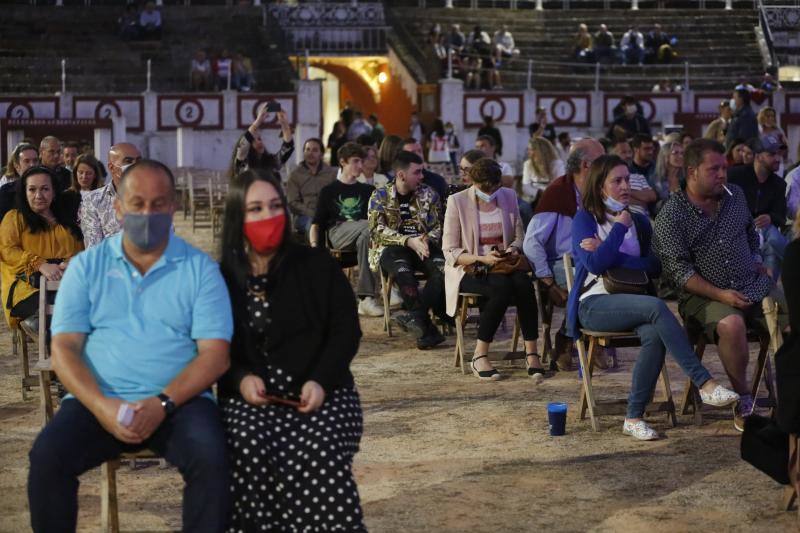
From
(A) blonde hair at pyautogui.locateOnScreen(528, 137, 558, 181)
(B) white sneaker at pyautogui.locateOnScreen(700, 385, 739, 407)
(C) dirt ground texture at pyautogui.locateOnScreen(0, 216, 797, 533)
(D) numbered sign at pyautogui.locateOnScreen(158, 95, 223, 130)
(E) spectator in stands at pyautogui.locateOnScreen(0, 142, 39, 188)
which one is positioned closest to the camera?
(C) dirt ground texture at pyautogui.locateOnScreen(0, 216, 797, 533)

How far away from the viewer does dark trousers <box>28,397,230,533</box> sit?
195 inches

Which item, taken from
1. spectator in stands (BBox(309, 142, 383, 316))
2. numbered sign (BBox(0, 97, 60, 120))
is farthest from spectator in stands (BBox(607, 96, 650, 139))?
numbered sign (BBox(0, 97, 60, 120))

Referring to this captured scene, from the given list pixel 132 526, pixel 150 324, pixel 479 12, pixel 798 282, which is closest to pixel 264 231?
pixel 150 324

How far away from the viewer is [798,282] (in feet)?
19.1

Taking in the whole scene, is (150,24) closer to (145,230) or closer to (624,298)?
(624,298)

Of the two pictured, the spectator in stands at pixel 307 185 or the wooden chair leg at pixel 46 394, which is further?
the spectator in stands at pixel 307 185

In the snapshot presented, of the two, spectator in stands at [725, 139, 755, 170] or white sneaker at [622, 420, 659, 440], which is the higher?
spectator in stands at [725, 139, 755, 170]

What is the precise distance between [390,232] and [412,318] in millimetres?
633

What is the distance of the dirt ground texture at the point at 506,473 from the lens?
6098 millimetres

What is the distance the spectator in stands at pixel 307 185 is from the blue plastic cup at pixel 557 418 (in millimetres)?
5834

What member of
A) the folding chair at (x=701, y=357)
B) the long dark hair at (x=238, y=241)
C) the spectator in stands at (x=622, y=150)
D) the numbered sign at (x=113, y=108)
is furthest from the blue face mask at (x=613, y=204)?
the numbered sign at (x=113, y=108)

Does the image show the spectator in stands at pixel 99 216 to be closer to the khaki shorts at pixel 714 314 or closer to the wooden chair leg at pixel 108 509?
the wooden chair leg at pixel 108 509

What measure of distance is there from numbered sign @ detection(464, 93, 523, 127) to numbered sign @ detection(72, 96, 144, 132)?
20.4 feet

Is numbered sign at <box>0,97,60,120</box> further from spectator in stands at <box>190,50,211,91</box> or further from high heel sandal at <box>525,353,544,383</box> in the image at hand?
high heel sandal at <box>525,353,544,383</box>
